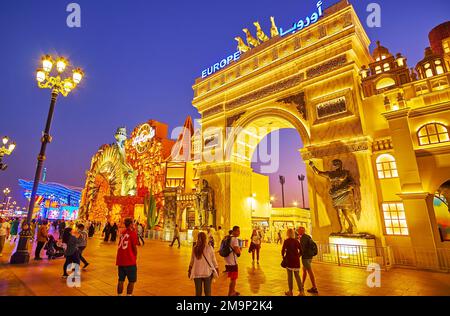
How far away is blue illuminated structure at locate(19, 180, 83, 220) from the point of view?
5431 centimetres

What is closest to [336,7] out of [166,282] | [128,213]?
[166,282]

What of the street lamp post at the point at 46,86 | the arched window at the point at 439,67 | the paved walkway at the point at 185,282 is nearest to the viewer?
the paved walkway at the point at 185,282

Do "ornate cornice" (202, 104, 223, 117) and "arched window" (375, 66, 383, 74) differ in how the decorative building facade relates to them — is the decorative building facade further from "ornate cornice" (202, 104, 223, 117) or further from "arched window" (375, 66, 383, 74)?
"ornate cornice" (202, 104, 223, 117)

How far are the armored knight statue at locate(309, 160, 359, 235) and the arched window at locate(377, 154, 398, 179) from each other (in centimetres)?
163

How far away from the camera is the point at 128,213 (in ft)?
98.2

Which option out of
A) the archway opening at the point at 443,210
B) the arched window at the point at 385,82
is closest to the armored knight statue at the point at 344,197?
the arched window at the point at 385,82

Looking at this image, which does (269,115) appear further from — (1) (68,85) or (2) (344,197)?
(1) (68,85)

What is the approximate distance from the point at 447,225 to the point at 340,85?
9.11 meters

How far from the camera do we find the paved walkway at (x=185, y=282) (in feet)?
17.5

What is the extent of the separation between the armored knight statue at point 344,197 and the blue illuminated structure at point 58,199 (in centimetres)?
5883

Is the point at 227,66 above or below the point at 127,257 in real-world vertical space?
above

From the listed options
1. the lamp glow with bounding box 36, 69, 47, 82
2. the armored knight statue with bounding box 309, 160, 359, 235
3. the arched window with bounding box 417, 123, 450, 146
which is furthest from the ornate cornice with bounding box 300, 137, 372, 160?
the lamp glow with bounding box 36, 69, 47, 82

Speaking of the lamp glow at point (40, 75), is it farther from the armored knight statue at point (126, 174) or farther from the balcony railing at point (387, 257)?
the armored knight statue at point (126, 174)
